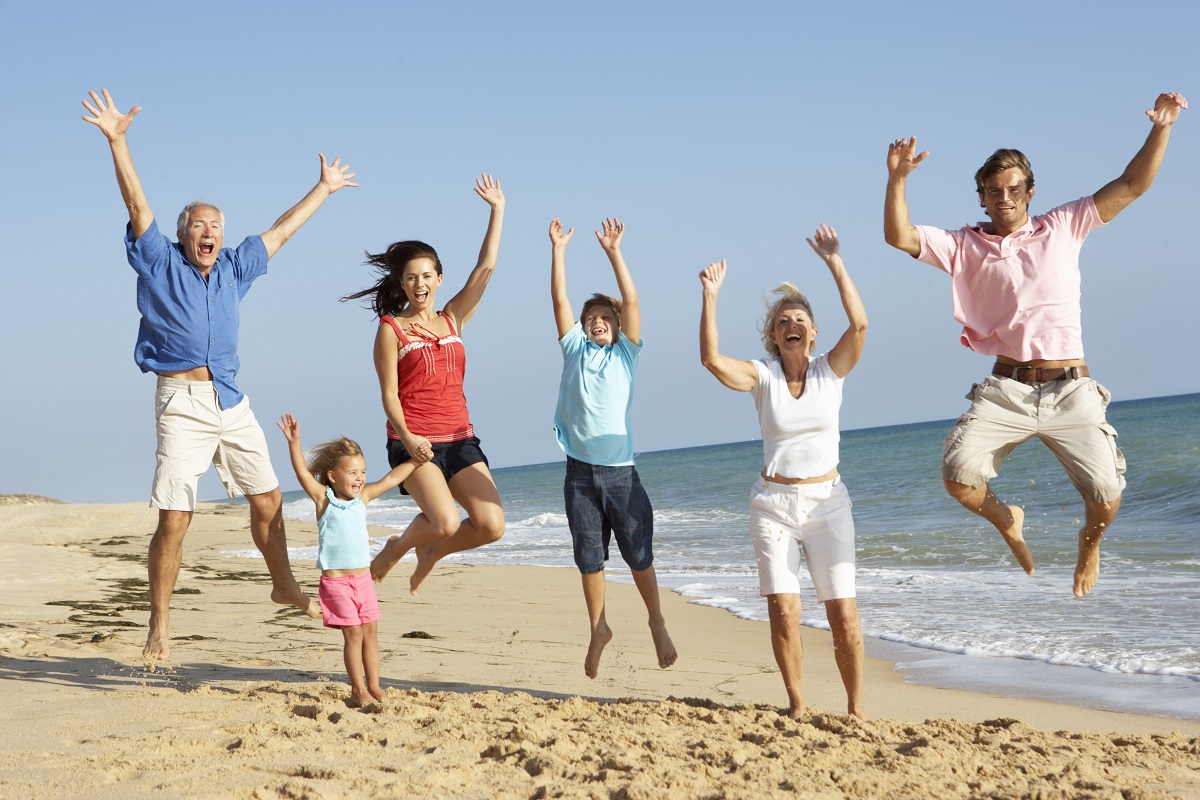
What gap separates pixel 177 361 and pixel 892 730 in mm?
3839

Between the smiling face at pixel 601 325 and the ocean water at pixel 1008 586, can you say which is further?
the ocean water at pixel 1008 586

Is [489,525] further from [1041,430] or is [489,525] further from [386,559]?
[1041,430]

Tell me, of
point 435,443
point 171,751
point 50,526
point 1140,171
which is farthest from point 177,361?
point 50,526

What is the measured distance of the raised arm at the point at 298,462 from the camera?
5.16 meters

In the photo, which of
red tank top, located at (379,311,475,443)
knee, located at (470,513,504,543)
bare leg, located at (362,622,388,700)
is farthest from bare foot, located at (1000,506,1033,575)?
bare leg, located at (362,622,388,700)

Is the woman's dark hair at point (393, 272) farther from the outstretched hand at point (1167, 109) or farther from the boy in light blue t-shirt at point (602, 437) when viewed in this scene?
the outstretched hand at point (1167, 109)

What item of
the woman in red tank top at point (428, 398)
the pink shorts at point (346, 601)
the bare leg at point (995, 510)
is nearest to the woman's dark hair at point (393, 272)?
the woman in red tank top at point (428, 398)

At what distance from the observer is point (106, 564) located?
12.2 m

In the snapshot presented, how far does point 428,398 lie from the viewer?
585cm

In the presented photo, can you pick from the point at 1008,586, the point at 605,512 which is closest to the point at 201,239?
the point at 605,512

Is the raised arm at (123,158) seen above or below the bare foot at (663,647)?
above

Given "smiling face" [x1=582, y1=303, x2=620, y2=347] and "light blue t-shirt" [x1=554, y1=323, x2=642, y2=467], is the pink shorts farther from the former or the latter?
"smiling face" [x1=582, y1=303, x2=620, y2=347]

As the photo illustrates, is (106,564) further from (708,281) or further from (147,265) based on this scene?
(708,281)

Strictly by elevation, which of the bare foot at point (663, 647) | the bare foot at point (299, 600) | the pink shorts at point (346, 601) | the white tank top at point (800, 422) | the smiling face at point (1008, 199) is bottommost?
the bare foot at point (663, 647)
